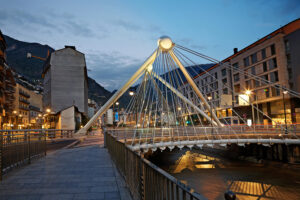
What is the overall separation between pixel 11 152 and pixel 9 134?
772mm

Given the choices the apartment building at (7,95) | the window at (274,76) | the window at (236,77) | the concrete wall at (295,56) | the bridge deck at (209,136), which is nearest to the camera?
the bridge deck at (209,136)

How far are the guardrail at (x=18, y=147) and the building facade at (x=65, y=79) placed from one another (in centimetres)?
4128

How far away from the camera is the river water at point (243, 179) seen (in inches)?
730

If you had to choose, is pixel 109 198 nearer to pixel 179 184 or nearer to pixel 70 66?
pixel 179 184

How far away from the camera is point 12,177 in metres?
8.16

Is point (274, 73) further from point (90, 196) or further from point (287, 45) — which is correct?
point (90, 196)

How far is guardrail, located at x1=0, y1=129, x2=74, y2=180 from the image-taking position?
8.18m

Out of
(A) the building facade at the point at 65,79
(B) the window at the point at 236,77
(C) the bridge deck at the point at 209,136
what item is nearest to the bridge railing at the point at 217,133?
(C) the bridge deck at the point at 209,136

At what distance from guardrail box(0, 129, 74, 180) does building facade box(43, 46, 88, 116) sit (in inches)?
1625

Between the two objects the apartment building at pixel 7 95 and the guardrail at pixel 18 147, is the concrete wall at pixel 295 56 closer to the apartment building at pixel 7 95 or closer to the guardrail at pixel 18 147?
the guardrail at pixel 18 147

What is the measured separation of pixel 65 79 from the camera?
173ft

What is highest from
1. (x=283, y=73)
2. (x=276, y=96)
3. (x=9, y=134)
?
(x=283, y=73)

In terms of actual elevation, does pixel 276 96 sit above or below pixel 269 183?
above

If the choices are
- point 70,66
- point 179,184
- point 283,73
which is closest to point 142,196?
point 179,184
